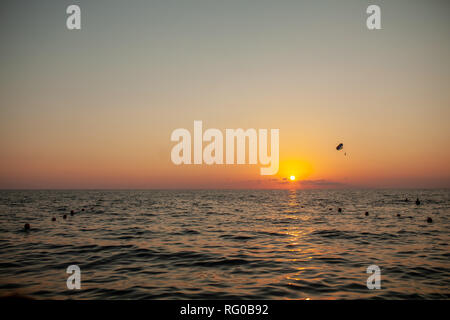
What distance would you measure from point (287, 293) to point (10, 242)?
21293 mm

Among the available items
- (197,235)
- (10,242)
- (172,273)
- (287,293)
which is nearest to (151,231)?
(197,235)

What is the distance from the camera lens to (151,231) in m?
28.0

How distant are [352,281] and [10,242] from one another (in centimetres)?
2332

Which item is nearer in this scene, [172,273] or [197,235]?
[172,273]

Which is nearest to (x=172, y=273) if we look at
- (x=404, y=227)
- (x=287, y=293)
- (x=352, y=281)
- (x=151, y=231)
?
(x=287, y=293)

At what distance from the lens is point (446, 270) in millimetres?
14836

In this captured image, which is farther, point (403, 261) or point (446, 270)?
point (403, 261)
